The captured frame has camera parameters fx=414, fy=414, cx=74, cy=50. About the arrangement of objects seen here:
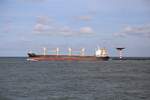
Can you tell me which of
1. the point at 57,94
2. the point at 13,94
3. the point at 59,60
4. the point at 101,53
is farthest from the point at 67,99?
the point at 59,60

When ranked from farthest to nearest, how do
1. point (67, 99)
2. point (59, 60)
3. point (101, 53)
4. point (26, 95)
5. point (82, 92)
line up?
point (59, 60) → point (101, 53) → point (82, 92) → point (26, 95) → point (67, 99)

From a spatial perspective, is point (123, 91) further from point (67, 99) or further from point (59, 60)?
point (59, 60)

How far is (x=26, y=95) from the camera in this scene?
119 feet

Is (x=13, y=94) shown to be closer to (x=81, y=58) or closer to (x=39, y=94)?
(x=39, y=94)

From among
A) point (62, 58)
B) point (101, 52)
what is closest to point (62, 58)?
point (62, 58)

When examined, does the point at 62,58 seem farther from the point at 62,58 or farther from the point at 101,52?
the point at 101,52

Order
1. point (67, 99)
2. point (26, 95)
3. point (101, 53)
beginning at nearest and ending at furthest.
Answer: point (67, 99) → point (26, 95) → point (101, 53)

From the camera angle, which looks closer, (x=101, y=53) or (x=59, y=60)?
(x=101, y=53)

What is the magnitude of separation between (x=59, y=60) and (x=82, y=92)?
462 ft

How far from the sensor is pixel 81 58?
561ft

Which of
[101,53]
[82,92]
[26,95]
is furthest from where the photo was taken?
[101,53]

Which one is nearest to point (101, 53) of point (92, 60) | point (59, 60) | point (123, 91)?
point (92, 60)

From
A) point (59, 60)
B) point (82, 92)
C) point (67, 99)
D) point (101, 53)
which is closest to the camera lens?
point (67, 99)

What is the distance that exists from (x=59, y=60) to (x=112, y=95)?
470ft
